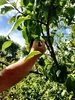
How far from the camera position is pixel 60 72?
1554 millimetres

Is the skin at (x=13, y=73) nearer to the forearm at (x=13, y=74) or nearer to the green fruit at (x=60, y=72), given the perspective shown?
the forearm at (x=13, y=74)

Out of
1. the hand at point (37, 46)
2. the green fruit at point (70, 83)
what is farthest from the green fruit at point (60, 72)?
the hand at point (37, 46)

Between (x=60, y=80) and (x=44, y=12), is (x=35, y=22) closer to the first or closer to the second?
(x=44, y=12)

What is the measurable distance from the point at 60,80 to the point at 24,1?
1.72ft

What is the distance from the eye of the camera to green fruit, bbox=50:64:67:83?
157 cm

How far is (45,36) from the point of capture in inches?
58.0

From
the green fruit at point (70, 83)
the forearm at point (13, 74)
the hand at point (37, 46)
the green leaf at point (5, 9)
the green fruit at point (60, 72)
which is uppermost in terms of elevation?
the green leaf at point (5, 9)

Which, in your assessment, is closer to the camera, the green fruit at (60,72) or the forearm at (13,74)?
the green fruit at (60,72)

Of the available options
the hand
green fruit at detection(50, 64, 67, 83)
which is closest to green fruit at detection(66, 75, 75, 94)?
green fruit at detection(50, 64, 67, 83)

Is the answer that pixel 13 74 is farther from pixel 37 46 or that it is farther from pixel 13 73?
pixel 37 46

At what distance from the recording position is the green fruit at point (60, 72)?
1570 millimetres

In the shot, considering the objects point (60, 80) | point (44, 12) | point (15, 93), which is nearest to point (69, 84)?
point (60, 80)

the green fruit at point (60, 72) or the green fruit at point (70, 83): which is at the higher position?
the green fruit at point (60, 72)

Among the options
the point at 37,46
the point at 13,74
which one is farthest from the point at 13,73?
the point at 37,46
